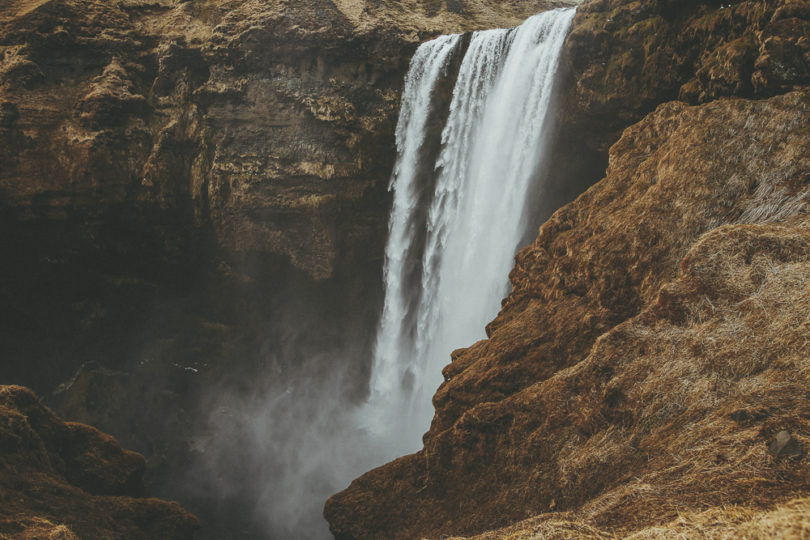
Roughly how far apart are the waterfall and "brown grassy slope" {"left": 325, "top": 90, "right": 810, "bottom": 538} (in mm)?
5403

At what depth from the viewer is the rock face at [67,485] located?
8.77 m

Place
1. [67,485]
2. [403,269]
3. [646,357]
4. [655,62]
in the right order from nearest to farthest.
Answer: [646,357], [67,485], [655,62], [403,269]

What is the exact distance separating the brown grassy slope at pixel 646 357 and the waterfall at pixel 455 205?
5403 mm

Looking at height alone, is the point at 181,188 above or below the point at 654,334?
above

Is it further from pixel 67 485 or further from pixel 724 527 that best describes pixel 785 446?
pixel 67 485

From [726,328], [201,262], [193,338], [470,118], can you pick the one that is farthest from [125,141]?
[726,328]

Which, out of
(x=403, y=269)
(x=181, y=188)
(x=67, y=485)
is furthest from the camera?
(x=181, y=188)

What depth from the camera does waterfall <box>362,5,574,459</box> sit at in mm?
17172

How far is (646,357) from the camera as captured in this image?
770cm

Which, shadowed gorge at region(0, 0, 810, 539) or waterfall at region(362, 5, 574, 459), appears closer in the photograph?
shadowed gorge at region(0, 0, 810, 539)

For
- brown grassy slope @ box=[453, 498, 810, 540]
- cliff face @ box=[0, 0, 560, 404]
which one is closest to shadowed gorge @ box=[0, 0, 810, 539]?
brown grassy slope @ box=[453, 498, 810, 540]

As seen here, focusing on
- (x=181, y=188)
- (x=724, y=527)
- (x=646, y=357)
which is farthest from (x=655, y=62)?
(x=181, y=188)

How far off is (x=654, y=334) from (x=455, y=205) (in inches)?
510

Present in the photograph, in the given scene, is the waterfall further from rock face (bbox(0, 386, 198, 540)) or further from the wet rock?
the wet rock
